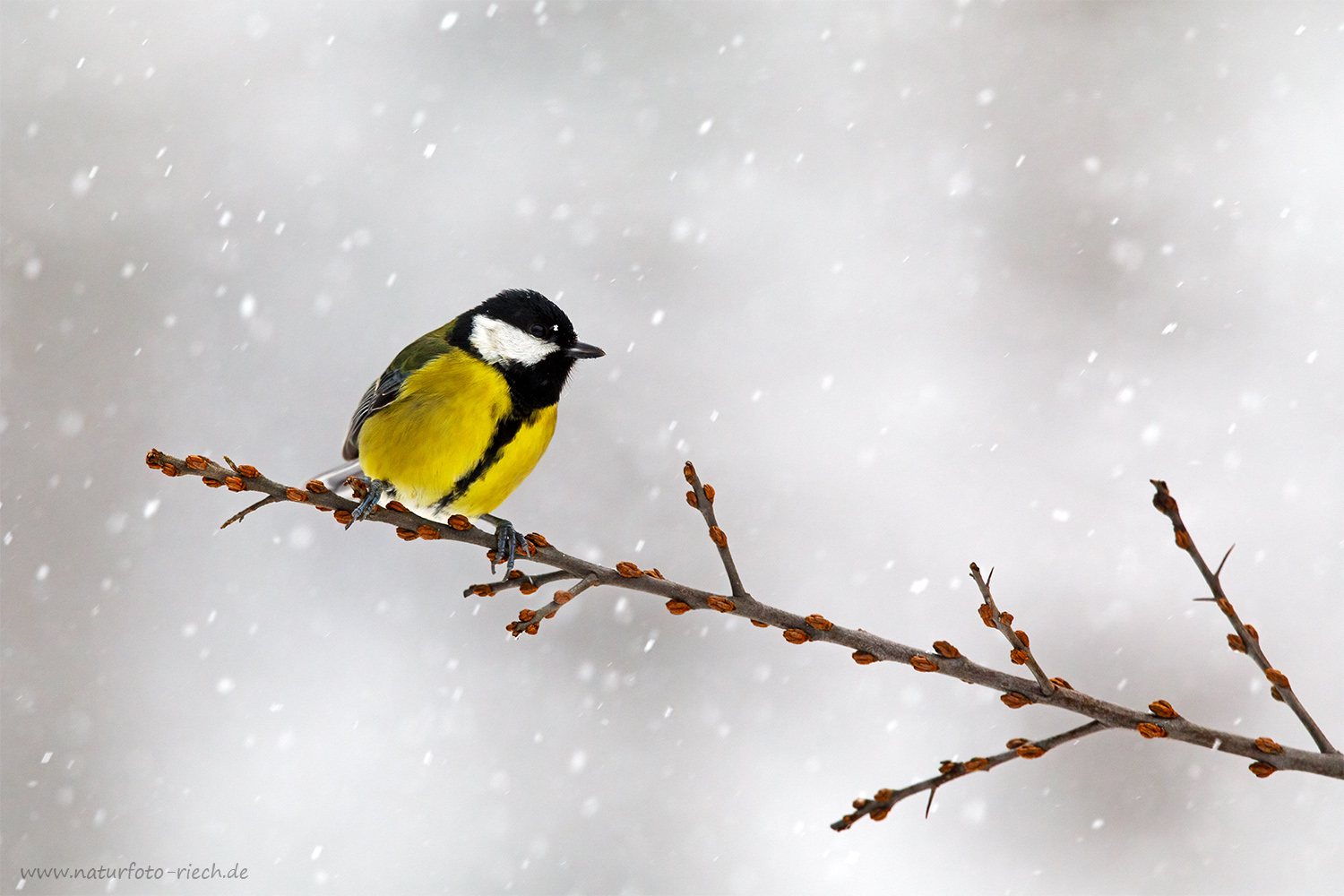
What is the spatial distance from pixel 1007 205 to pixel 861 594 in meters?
3.64

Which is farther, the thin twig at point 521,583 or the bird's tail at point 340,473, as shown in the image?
the bird's tail at point 340,473

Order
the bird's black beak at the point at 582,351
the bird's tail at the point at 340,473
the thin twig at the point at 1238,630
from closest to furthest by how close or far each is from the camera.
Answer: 1. the thin twig at the point at 1238,630
2. the bird's black beak at the point at 582,351
3. the bird's tail at the point at 340,473

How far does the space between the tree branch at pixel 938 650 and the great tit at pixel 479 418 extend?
1103 mm

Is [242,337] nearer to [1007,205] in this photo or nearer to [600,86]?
[600,86]

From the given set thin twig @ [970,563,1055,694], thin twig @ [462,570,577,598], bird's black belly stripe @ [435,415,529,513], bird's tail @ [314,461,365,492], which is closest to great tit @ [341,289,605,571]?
bird's black belly stripe @ [435,415,529,513]

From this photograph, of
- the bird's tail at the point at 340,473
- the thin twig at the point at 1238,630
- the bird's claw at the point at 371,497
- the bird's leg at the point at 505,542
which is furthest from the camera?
the bird's tail at the point at 340,473

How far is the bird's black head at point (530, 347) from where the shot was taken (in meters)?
2.77

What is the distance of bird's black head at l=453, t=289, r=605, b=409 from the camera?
2.77 m

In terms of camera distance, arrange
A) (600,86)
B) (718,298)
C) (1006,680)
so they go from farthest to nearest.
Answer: (600,86)
(718,298)
(1006,680)

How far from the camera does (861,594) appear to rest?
774 centimetres

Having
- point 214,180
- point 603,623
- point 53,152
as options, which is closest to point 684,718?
point 603,623

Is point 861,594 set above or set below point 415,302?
below

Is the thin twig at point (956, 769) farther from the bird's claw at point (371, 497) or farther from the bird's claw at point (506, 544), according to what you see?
the bird's claw at point (371, 497)

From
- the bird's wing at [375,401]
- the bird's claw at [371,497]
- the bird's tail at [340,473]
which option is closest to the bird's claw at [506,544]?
the bird's claw at [371,497]
